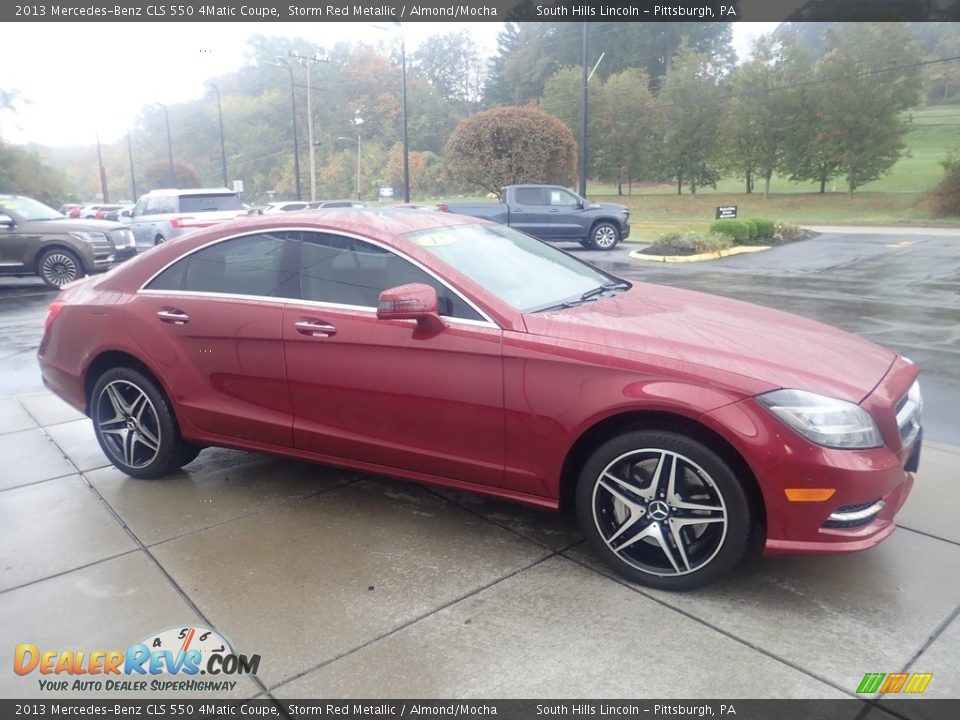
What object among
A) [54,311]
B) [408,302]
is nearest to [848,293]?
[408,302]

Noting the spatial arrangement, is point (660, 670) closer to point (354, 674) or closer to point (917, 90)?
point (354, 674)

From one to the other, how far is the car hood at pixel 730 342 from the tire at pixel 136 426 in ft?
7.44

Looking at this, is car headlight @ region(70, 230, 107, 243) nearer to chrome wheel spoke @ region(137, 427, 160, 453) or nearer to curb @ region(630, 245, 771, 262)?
chrome wheel spoke @ region(137, 427, 160, 453)

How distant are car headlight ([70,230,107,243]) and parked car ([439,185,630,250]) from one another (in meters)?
8.92

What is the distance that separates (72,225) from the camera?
12.7m

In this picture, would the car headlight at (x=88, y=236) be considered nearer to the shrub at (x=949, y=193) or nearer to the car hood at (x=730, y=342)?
the car hood at (x=730, y=342)

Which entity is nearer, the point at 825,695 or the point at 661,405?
the point at 825,695

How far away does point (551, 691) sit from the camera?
2420 millimetres

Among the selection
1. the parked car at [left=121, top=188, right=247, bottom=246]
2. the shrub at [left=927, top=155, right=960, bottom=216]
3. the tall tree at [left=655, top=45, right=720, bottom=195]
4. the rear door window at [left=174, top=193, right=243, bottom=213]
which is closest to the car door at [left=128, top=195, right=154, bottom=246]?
Result: the parked car at [left=121, top=188, right=247, bottom=246]

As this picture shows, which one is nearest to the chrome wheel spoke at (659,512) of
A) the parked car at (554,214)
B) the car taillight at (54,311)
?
the car taillight at (54,311)

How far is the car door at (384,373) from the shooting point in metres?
3.22

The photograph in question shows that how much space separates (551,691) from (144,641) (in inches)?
60.4

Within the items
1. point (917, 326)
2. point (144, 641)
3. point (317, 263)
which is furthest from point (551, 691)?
point (917, 326)

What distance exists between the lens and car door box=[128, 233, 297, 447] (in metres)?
3.75
